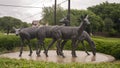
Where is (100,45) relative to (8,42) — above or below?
above

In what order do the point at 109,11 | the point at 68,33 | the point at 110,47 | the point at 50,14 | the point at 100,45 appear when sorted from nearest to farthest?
1. the point at 68,33
2. the point at 110,47
3. the point at 100,45
4. the point at 50,14
5. the point at 109,11

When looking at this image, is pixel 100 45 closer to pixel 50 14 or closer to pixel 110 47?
pixel 110 47

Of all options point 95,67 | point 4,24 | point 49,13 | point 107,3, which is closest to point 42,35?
point 95,67

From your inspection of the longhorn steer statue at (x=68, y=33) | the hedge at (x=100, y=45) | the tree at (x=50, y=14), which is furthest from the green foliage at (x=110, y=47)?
the tree at (x=50, y=14)

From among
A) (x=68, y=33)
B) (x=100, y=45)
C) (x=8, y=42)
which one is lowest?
(x=8, y=42)

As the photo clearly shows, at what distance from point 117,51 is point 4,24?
44.6 m

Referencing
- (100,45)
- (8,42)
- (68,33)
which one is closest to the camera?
(68,33)

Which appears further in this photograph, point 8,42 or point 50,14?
point 50,14

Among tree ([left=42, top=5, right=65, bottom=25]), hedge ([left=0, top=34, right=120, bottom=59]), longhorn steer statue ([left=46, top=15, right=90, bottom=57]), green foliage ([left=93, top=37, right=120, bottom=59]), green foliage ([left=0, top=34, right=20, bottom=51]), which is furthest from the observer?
tree ([left=42, top=5, right=65, bottom=25])

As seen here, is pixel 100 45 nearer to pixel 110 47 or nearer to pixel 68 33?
pixel 110 47

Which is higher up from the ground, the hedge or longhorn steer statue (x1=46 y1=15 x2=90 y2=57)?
longhorn steer statue (x1=46 y1=15 x2=90 y2=57)

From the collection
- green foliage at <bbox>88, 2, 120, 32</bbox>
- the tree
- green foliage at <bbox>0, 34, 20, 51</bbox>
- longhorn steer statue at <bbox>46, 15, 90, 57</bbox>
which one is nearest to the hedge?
green foliage at <bbox>0, 34, 20, 51</bbox>

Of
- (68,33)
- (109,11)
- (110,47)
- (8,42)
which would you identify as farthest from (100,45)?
(109,11)

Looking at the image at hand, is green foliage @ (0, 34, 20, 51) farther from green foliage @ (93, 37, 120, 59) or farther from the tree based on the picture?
the tree
